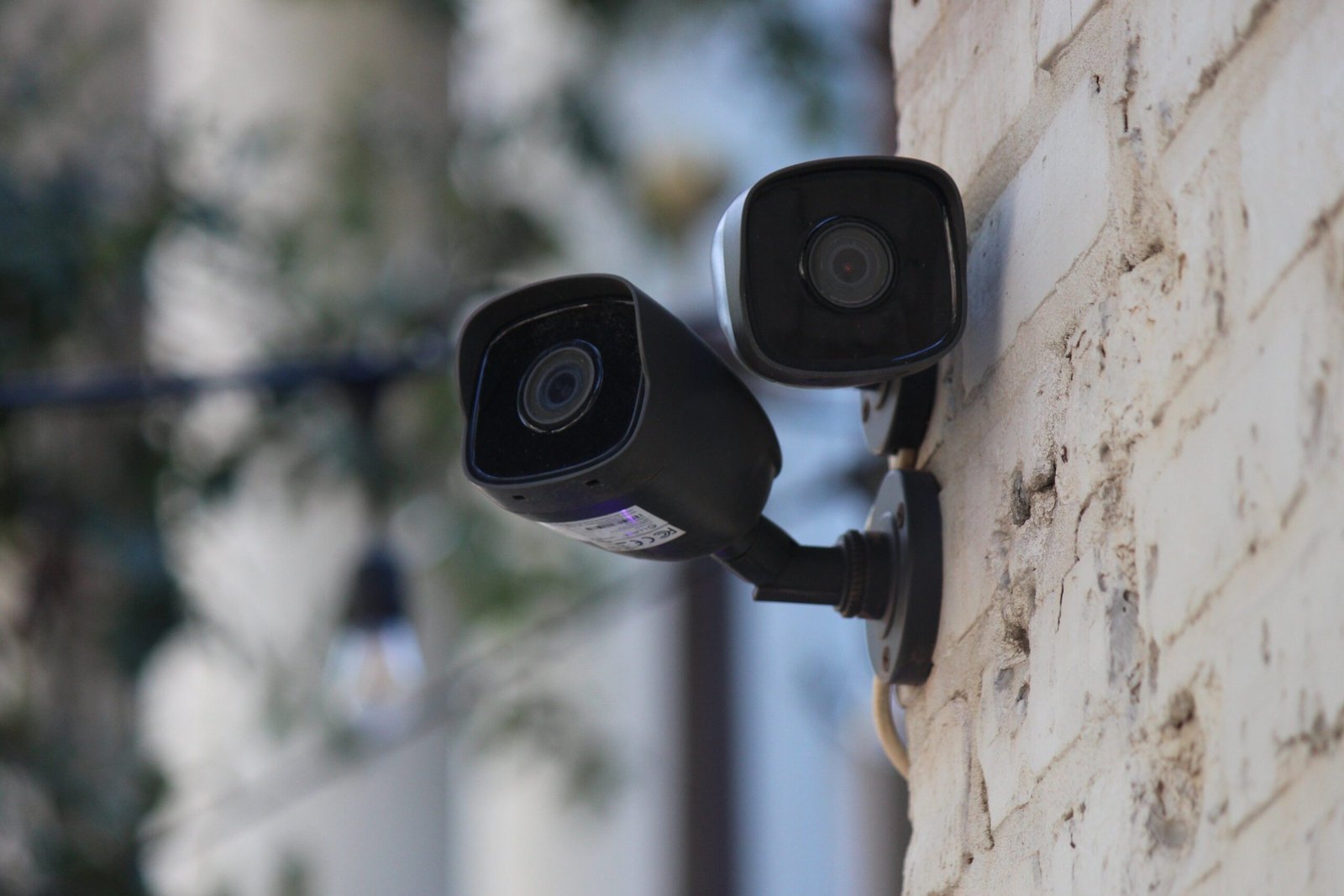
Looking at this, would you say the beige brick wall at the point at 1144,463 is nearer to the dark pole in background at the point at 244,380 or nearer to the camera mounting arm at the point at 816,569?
the camera mounting arm at the point at 816,569

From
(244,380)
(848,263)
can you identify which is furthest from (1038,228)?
(244,380)

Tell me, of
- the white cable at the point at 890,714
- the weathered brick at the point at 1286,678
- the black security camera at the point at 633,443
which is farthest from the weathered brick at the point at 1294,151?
the white cable at the point at 890,714

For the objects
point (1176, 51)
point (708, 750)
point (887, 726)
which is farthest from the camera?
point (708, 750)

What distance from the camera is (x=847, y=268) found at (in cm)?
107

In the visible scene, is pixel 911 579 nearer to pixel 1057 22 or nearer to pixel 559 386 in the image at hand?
pixel 559 386

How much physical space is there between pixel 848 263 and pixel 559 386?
0.68ft

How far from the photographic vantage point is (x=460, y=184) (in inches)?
179

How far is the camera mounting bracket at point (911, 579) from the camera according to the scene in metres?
1.17

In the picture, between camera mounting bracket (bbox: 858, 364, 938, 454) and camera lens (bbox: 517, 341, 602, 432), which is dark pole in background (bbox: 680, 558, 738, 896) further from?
camera lens (bbox: 517, 341, 602, 432)

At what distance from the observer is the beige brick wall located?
2.35 ft

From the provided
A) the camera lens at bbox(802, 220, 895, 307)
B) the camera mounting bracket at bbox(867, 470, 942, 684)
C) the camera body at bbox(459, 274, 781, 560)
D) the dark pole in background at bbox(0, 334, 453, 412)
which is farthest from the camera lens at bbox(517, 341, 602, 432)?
the dark pole in background at bbox(0, 334, 453, 412)

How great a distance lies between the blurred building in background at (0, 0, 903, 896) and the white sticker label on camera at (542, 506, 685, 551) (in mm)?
1786

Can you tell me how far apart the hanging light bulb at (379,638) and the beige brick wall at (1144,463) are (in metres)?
1.92

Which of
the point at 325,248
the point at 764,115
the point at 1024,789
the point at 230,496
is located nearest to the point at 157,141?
the point at 325,248
